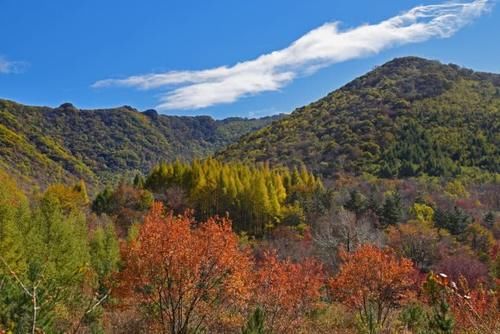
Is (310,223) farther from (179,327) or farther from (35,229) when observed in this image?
(179,327)

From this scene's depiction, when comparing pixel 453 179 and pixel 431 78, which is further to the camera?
pixel 431 78

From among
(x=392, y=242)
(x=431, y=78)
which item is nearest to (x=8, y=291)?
(x=392, y=242)

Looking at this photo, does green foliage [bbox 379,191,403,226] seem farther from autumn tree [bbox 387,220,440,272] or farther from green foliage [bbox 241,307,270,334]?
green foliage [bbox 241,307,270,334]

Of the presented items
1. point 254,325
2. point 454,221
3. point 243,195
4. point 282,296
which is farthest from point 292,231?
point 254,325

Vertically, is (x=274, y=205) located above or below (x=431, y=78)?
below

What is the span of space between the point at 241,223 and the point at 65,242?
3380cm

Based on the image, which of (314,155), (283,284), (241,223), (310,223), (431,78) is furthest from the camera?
(431,78)

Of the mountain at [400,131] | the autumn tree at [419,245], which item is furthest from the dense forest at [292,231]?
the mountain at [400,131]

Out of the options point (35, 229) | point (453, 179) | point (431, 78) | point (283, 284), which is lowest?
point (453, 179)

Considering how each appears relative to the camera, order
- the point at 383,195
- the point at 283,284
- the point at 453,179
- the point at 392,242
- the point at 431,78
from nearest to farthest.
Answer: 1. the point at 283,284
2. the point at 392,242
3. the point at 383,195
4. the point at 453,179
5. the point at 431,78

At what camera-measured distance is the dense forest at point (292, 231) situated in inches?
671

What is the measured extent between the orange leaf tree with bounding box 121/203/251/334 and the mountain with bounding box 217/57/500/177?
296 ft

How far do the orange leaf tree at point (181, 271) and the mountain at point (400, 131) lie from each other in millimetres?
90369

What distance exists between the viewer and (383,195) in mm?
75562
